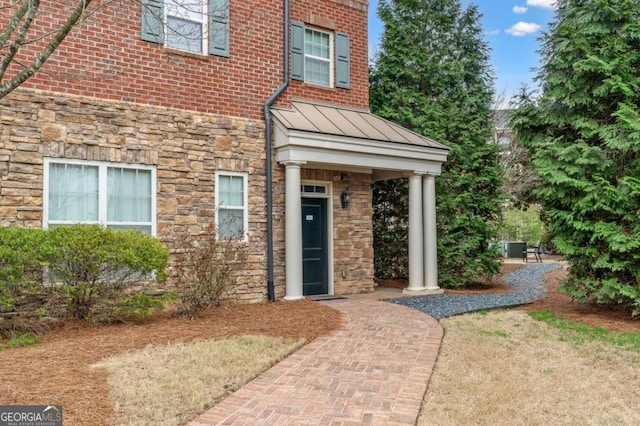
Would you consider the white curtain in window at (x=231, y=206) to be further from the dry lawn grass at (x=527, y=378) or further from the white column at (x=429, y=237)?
the white column at (x=429, y=237)

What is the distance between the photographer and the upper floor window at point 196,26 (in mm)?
8258

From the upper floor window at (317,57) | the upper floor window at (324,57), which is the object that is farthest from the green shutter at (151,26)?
the upper floor window at (317,57)

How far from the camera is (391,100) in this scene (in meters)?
13.1

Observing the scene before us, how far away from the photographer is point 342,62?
34.7 feet

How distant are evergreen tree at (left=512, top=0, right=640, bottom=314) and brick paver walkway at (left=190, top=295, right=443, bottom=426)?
3.10 m

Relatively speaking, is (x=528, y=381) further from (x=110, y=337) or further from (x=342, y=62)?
(x=342, y=62)

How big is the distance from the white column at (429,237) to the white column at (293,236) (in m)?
3.00

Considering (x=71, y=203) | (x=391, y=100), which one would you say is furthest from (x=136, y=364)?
(x=391, y=100)

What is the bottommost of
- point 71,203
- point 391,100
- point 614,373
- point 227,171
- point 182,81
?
point 614,373

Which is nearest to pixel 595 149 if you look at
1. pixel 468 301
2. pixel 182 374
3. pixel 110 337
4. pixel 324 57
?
pixel 468 301

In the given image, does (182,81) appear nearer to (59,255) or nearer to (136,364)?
(59,255)

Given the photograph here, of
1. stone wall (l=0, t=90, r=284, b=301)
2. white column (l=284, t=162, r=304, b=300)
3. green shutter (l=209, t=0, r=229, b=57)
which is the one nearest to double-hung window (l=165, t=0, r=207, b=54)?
green shutter (l=209, t=0, r=229, b=57)

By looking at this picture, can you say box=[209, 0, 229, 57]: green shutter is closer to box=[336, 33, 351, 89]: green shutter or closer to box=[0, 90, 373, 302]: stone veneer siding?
box=[0, 90, 373, 302]: stone veneer siding

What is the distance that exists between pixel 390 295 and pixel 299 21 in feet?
18.6
